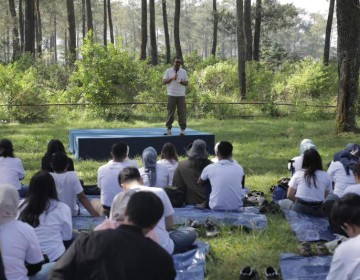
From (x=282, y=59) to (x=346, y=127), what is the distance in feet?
75.2

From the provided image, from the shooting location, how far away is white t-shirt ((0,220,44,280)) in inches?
140

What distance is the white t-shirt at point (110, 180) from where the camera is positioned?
6.33m

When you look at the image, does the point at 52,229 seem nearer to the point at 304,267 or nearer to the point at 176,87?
the point at 304,267

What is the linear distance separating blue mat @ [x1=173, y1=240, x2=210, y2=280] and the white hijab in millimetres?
1668

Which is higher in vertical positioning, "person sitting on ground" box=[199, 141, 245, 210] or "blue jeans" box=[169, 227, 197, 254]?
"person sitting on ground" box=[199, 141, 245, 210]

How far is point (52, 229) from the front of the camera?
4449 millimetres

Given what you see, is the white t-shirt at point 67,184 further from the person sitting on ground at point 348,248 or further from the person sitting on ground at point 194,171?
the person sitting on ground at point 348,248

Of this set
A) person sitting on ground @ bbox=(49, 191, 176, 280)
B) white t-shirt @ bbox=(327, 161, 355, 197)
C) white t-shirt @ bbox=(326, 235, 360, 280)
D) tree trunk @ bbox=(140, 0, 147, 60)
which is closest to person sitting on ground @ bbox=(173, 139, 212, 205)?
white t-shirt @ bbox=(327, 161, 355, 197)

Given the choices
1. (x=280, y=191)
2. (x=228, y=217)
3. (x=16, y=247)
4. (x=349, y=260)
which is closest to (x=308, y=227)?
(x=228, y=217)

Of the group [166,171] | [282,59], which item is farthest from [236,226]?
[282,59]

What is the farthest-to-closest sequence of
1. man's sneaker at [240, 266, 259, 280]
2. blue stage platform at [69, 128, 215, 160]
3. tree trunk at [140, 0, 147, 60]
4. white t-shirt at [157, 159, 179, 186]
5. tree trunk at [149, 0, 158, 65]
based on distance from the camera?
tree trunk at [149, 0, 158, 65] → tree trunk at [140, 0, 147, 60] → blue stage platform at [69, 128, 215, 160] → white t-shirt at [157, 159, 179, 186] → man's sneaker at [240, 266, 259, 280]

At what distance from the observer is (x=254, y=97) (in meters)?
22.2

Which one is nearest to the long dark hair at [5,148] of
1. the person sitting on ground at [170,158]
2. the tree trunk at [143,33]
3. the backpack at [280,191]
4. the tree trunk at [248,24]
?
the person sitting on ground at [170,158]

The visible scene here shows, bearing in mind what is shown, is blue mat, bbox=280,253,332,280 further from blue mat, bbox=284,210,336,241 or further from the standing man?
the standing man
